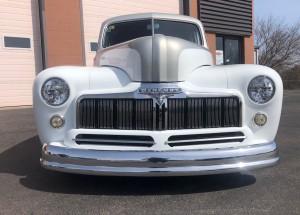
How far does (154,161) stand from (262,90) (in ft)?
4.10

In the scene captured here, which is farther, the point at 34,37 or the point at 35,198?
the point at 34,37

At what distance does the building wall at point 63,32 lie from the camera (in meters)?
11.0

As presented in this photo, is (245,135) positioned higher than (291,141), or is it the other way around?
(245,135)

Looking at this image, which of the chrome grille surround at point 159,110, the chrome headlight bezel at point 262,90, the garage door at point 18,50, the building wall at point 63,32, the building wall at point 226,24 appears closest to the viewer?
the chrome grille surround at point 159,110

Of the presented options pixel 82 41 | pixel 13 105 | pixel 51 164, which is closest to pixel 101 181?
pixel 51 164

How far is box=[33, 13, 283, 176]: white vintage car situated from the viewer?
10.6ft

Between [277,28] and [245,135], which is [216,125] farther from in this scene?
[277,28]

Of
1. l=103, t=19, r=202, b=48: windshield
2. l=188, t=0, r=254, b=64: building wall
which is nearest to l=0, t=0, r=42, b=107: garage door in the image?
A: l=103, t=19, r=202, b=48: windshield

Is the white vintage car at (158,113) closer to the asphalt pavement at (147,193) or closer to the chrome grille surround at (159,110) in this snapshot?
the chrome grille surround at (159,110)

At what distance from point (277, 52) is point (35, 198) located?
30120 mm

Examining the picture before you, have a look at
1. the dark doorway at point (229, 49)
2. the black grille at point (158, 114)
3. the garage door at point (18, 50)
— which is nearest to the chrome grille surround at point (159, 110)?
the black grille at point (158, 114)

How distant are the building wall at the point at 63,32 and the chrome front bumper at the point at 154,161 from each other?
8249 millimetres

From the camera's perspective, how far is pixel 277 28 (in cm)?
3195

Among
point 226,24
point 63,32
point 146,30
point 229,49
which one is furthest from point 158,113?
point 229,49
